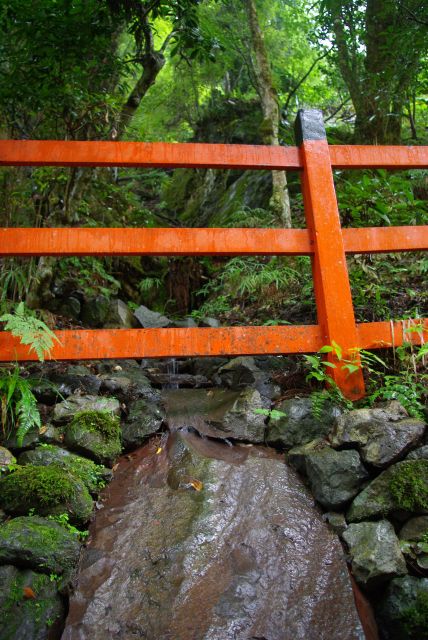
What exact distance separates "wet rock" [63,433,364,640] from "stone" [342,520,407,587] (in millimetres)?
70

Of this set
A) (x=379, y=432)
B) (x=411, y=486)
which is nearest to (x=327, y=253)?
(x=379, y=432)

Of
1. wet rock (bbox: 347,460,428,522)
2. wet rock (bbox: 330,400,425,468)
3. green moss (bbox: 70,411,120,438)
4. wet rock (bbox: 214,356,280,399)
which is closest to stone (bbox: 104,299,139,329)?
wet rock (bbox: 214,356,280,399)

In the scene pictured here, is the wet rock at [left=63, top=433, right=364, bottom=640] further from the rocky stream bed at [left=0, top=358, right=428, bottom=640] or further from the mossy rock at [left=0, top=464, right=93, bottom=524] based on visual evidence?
the mossy rock at [left=0, top=464, right=93, bottom=524]

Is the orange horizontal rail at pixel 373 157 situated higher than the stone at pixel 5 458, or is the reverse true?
the orange horizontal rail at pixel 373 157

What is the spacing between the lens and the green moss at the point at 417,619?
1.70m

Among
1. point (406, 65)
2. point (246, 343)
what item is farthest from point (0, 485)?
point (406, 65)

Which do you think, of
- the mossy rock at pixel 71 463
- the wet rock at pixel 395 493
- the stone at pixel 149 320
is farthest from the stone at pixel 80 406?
the stone at pixel 149 320

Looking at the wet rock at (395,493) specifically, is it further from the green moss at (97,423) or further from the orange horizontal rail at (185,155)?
the orange horizontal rail at (185,155)

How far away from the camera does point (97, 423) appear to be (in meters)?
2.67

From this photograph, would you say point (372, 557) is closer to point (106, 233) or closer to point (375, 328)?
point (375, 328)

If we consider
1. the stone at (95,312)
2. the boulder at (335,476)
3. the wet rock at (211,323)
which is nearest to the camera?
the boulder at (335,476)

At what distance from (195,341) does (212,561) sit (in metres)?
1.34

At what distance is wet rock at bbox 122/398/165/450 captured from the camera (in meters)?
2.84

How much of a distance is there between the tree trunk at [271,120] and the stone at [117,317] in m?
2.69
